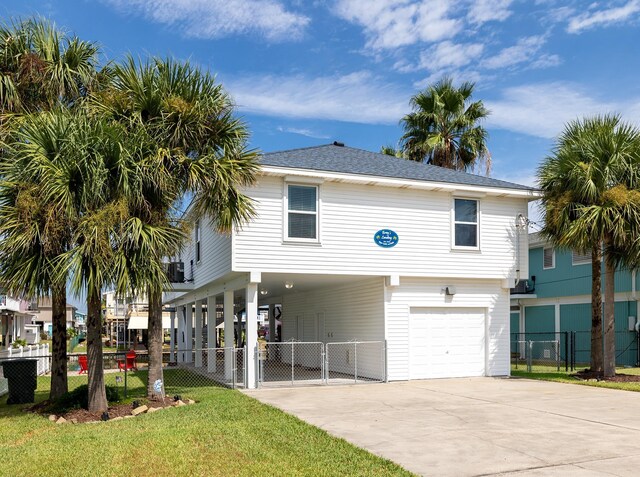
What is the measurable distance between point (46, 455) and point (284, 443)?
10.5 ft

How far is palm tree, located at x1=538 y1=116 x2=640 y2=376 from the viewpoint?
1647 cm

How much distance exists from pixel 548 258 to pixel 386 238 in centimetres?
1406

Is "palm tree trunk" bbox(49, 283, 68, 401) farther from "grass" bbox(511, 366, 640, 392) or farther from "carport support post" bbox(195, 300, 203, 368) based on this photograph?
"grass" bbox(511, 366, 640, 392)

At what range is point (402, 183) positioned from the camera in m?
17.0

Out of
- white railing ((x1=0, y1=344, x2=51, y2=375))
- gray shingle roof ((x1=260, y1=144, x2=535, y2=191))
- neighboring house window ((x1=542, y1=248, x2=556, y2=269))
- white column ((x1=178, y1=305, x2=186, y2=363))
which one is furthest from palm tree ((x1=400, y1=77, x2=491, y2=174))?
white railing ((x1=0, y1=344, x2=51, y2=375))

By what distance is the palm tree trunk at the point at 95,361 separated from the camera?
11.7 metres

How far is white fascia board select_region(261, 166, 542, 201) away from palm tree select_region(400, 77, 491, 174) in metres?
9.65

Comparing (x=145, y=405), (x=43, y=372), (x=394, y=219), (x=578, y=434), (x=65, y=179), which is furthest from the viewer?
(x=43, y=372)

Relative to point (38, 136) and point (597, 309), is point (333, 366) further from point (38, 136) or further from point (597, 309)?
point (38, 136)

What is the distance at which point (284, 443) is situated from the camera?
859cm

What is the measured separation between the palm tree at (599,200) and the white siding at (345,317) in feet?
18.6

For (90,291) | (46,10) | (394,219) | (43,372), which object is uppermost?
(46,10)

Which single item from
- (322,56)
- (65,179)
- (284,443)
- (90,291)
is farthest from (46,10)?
(284,443)

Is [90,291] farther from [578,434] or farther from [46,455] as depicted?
[578,434]
